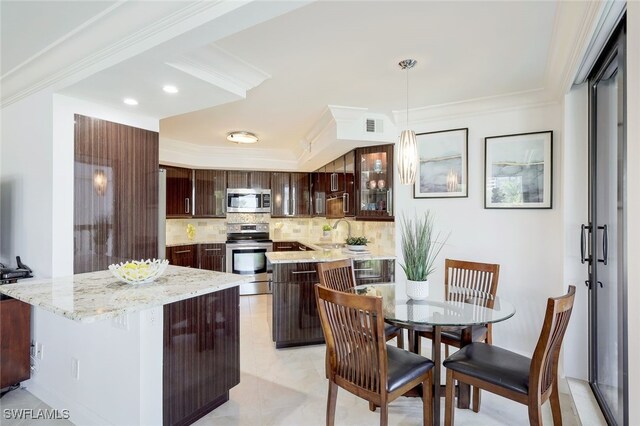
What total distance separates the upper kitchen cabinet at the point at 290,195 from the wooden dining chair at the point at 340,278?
322cm

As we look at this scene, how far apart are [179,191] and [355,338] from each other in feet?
15.1

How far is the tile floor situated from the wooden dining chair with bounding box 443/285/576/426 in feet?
1.51

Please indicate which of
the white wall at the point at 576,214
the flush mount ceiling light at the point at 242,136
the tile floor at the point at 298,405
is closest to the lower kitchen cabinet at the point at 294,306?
the tile floor at the point at 298,405

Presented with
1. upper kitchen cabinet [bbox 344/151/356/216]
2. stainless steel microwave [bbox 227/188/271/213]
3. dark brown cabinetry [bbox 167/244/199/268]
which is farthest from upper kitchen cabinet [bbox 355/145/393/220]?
dark brown cabinetry [bbox 167/244/199/268]

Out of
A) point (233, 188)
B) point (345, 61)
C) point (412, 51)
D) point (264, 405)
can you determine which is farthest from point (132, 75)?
point (233, 188)

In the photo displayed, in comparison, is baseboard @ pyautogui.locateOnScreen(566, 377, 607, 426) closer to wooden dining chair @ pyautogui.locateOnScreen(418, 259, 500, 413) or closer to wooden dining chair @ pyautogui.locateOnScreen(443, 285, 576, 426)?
wooden dining chair @ pyautogui.locateOnScreen(443, 285, 576, 426)

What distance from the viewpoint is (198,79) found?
7.04 feet

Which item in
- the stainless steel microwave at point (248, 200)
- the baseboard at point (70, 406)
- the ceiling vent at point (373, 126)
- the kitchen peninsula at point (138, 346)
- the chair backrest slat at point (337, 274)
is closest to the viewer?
the kitchen peninsula at point (138, 346)

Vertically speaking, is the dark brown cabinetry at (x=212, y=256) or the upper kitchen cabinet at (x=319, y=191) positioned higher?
the upper kitchen cabinet at (x=319, y=191)

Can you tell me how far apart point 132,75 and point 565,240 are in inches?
128

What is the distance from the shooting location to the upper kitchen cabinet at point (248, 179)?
5859mm

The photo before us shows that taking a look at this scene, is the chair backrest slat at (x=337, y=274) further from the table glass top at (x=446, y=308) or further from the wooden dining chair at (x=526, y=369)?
the wooden dining chair at (x=526, y=369)

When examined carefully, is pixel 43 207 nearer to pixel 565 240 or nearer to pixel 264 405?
pixel 264 405

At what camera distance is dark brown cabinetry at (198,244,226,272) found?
5.58 meters
